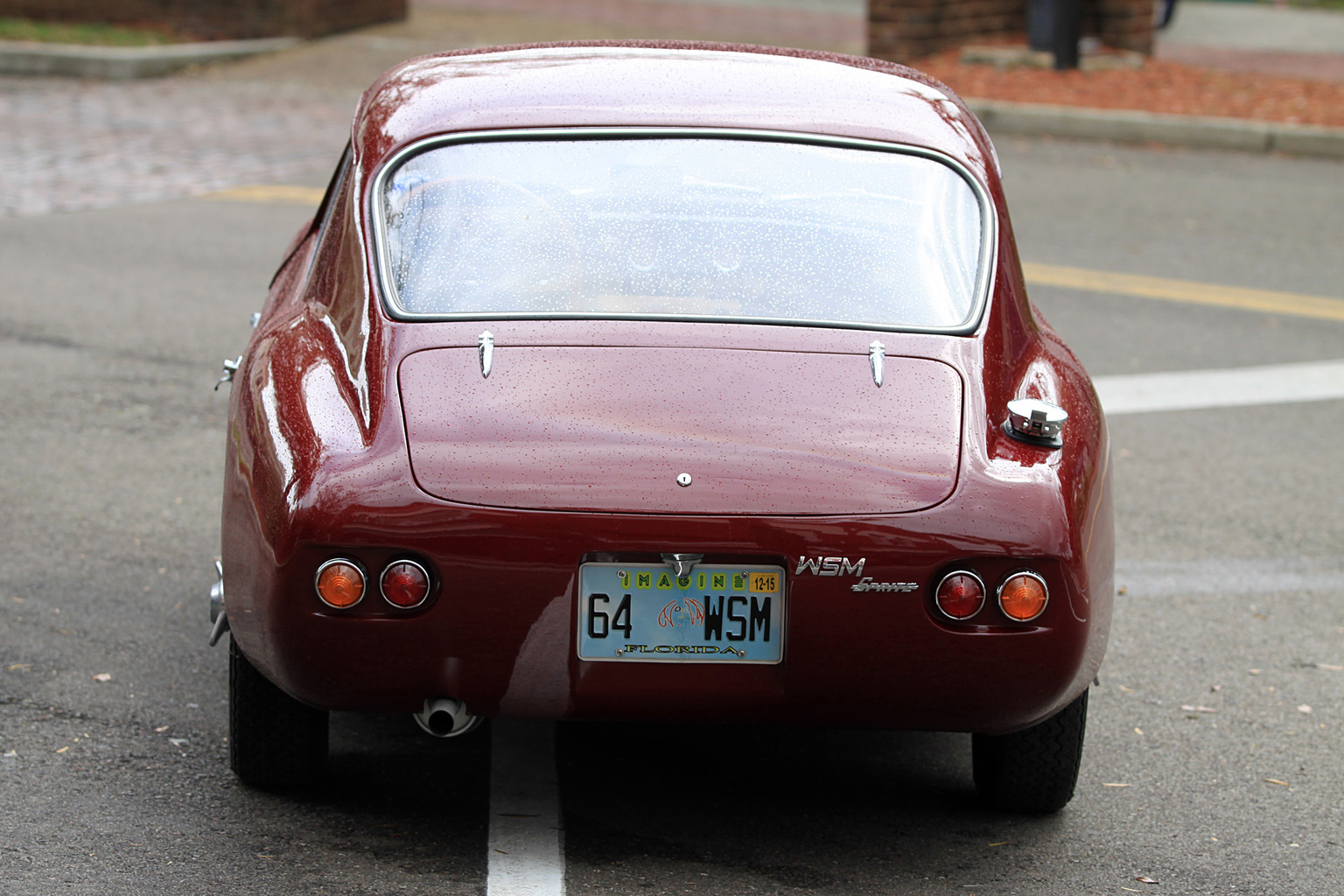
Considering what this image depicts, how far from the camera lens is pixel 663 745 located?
13.6ft

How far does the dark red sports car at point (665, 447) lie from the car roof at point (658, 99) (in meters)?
0.01

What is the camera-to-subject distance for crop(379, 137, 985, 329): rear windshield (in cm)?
377

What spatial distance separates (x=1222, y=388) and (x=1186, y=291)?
1746 millimetres

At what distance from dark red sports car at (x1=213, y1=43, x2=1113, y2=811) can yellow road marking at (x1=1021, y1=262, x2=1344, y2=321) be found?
5.27 meters

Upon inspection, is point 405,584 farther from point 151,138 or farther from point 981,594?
point 151,138

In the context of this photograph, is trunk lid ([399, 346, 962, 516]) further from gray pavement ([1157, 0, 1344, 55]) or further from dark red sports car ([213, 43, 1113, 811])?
gray pavement ([1157, 0, 1344, 55])

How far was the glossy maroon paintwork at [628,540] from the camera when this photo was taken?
3.20 metres

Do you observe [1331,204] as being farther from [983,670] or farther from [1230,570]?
[983,670]

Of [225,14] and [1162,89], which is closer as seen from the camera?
[1162,89]

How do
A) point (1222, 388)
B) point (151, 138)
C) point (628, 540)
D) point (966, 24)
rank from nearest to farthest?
1. point (628, 540)
2. point (1222, 388)
3. point (151, 138)
4. point (966, 24)

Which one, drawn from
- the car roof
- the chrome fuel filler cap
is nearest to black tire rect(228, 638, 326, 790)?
the car roof

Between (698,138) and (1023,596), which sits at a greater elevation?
(698,138)

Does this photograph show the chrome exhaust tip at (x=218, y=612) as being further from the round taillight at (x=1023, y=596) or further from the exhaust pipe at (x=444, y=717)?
the round taillight at (x=1023, y=596)

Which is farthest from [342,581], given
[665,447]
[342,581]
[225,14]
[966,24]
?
[225,14]
